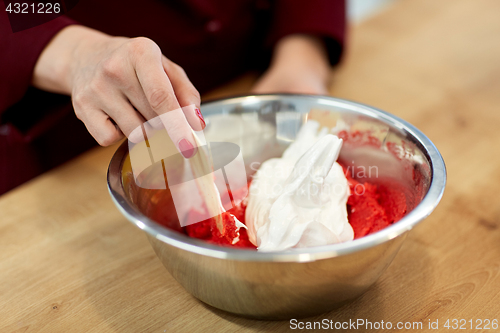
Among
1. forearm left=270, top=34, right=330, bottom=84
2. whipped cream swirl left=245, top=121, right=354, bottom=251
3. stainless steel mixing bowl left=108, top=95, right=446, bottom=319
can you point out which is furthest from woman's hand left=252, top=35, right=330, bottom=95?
whipped cream swirl left=245, top=121, right=354, bottom=251

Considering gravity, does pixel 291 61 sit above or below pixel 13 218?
above

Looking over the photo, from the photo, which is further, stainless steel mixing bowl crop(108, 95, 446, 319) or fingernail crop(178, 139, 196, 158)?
fingernail crop(178, 139, 196, 158)

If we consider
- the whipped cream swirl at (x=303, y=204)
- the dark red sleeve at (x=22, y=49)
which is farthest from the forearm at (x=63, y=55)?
the whipped cream swirl at (x=303, y=204)

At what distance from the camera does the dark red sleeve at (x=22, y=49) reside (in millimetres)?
647

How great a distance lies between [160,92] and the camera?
0.47 metres

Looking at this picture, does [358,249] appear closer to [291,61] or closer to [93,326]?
[93,326]

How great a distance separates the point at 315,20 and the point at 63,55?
567 mm

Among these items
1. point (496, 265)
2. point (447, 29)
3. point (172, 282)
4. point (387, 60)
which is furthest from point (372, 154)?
point (447, 29)

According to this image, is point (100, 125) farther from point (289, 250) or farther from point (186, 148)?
point (289, 250)

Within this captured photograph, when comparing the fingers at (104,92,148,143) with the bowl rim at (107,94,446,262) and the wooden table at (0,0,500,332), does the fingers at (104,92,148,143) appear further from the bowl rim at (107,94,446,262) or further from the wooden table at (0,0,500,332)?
the wooden table at (0,0,500,332)

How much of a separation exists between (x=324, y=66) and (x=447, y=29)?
18.5 inches

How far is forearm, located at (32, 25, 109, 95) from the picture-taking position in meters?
0.62

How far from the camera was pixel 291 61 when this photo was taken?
953mm

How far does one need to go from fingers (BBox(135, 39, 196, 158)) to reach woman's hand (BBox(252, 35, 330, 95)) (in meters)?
0.40
